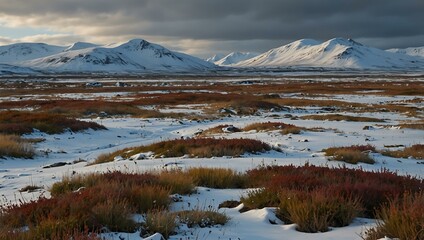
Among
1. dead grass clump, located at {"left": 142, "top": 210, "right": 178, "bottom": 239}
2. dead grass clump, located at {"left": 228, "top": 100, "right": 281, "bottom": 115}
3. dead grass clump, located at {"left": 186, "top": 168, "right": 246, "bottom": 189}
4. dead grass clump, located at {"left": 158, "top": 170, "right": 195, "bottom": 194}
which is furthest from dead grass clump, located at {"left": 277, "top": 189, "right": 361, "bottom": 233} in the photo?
dead grass clump, located at {"left": 228, "top": 100, "right": 281, "bottom": 115}

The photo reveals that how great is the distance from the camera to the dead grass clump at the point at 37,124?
76.8ft

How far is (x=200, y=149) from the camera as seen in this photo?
15.9 m

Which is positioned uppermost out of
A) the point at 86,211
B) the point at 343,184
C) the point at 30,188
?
the point at 86,211

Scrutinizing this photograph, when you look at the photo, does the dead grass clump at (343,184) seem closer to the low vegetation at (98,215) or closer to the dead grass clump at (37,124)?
the low vegetation at (98,215)

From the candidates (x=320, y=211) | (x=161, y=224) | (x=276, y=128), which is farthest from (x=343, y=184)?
(x=276, y=128)

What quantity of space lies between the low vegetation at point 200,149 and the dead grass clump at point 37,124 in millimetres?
8540

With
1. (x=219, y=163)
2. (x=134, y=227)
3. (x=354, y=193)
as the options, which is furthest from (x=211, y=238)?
(x=219, y=163)

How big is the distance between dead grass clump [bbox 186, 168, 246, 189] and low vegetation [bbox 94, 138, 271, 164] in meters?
5.33

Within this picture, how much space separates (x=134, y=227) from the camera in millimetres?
5789

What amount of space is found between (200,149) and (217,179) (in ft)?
21.0

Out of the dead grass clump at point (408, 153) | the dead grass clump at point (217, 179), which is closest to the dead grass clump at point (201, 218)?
the dead grass clump at point (217, 179)

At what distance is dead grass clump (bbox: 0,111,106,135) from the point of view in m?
23.4

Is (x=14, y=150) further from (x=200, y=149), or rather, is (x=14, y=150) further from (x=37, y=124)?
(x=200, y=149)

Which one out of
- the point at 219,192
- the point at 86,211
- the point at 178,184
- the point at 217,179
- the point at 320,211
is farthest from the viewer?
the point at 217,179
